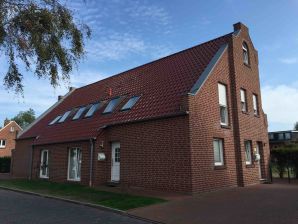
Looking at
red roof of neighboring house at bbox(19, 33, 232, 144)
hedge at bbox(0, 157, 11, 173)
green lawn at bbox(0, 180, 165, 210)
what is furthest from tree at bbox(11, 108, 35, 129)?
green lawn at bbox(0, 180, 165, 210)

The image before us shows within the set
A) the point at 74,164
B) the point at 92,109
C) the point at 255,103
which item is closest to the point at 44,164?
the point at 74,164

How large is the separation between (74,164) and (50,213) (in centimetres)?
934

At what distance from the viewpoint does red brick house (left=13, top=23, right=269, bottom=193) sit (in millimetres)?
15078

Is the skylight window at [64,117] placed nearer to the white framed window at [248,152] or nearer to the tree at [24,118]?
the white framed window at [248,152]

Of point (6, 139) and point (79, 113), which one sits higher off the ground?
point (6, 139)

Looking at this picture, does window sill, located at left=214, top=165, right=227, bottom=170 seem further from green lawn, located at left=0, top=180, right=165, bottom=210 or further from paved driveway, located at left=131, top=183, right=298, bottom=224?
green lawn, located at left=0, top=180, right=165, bottom=210

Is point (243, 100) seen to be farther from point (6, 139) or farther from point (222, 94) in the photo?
point (6, 139)

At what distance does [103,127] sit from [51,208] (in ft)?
22.6

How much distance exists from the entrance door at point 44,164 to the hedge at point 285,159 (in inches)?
599

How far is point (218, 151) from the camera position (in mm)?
16609

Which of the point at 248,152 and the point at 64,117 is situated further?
the point at 64,117

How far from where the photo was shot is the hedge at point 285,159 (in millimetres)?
21922

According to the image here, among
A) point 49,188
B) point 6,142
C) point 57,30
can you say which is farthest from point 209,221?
point 6,142

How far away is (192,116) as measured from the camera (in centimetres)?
1490
